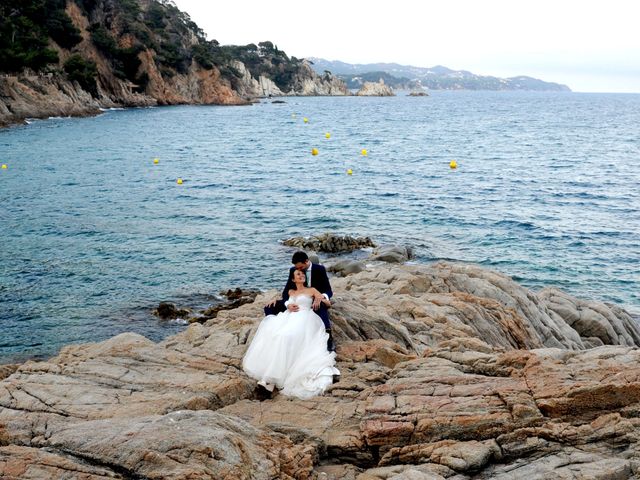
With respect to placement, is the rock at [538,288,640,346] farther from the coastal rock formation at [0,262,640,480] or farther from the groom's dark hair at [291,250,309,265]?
the groom's dark hair at [291,250,309,265]

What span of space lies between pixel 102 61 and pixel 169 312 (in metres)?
103

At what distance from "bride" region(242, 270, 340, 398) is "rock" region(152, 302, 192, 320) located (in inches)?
444

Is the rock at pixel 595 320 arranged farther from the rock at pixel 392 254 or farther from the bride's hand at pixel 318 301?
the bride's hand at pixel 318 301

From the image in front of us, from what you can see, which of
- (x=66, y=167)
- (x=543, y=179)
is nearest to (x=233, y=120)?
(x=66, y=167)

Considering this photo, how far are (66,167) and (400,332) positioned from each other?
1743 inches

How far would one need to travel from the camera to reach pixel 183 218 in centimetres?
3472

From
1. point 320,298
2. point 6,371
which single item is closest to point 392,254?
point 320,298

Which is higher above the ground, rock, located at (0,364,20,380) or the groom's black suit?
the groom's black suit

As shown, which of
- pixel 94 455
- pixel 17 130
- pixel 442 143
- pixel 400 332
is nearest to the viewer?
pixel 94 455

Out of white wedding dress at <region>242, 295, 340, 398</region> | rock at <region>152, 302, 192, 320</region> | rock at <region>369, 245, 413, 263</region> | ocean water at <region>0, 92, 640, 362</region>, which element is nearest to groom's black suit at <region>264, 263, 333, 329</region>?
white wedding dress at <region>242, 295, 340, 398</region>

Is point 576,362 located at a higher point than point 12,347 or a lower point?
higher

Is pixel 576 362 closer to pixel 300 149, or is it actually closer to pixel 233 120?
pixel 300 149

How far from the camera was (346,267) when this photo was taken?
82.5 ft

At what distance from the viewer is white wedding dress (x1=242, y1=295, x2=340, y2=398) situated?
9242 millimetres
